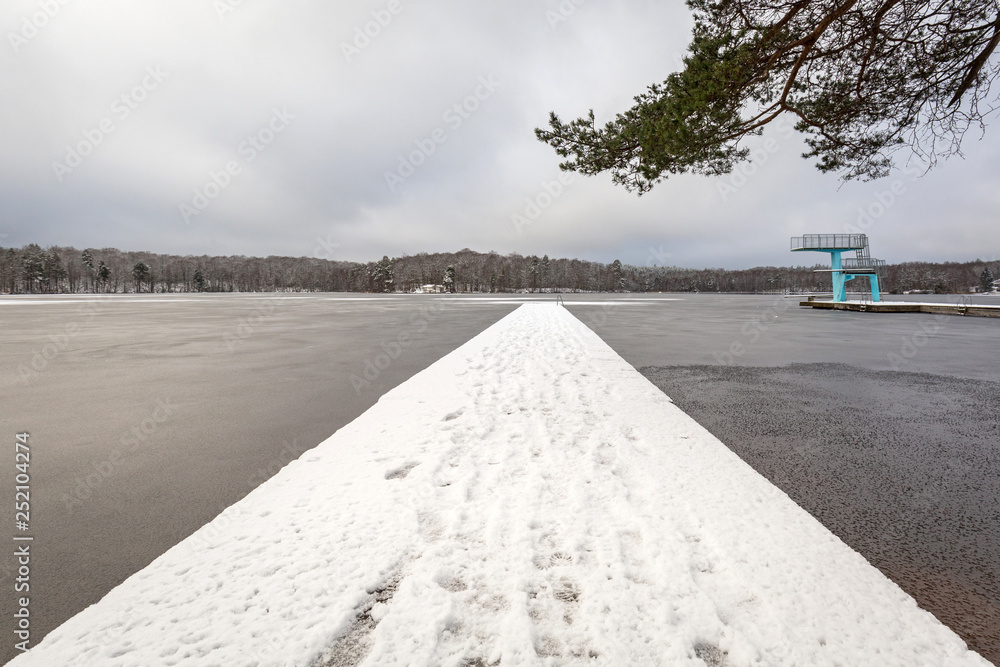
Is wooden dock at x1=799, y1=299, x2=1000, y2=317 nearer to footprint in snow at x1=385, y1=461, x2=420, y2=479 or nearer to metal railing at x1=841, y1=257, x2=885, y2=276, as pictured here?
metal railing at x1=841, y1=257, x2=885, y2=276

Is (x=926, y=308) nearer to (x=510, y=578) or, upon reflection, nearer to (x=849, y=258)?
(x=849, y=258)

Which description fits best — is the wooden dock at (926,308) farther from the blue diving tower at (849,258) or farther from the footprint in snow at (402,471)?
the footprint in snow at (402,471)

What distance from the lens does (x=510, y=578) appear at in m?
2.30

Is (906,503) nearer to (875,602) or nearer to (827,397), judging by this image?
(875,602)

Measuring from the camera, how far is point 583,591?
222cm

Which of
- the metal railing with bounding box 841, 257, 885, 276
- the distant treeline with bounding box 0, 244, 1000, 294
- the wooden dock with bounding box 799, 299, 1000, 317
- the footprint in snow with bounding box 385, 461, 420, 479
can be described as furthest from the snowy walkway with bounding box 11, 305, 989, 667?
the distant treeline with bounding box 0, 244, 1000, 294

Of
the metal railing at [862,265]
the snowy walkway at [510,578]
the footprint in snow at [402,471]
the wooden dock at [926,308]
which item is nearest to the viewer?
the snowy walkway at [510,578]

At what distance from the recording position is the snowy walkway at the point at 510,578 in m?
1.87

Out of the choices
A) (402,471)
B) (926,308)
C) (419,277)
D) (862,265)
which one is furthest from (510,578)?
(419,277)

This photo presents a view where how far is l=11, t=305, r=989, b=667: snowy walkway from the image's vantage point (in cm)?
187

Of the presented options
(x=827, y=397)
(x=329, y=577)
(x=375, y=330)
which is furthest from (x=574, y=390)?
(x=375, y=330)

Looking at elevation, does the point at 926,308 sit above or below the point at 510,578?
above

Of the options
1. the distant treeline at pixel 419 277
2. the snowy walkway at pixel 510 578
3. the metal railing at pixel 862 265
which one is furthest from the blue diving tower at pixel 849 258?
the distant treeline at pixel 419 277

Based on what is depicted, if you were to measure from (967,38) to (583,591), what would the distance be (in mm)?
9768
